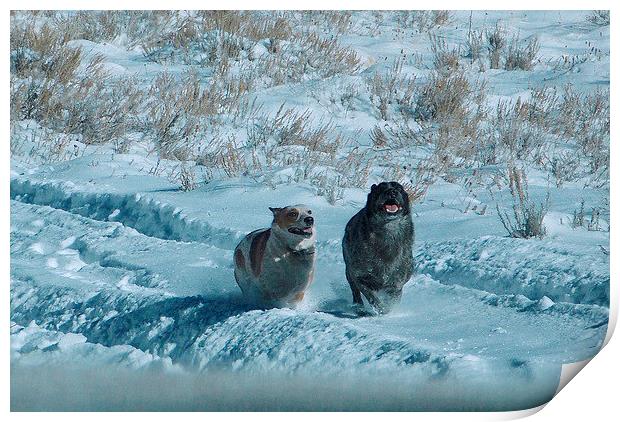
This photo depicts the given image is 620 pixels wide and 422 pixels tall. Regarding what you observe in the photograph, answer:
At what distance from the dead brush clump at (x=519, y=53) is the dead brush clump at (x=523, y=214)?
19.5 inches

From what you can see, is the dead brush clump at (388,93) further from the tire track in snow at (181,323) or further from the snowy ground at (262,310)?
the tire track in snow at (181,323)

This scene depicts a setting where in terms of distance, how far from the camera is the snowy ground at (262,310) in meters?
5.19

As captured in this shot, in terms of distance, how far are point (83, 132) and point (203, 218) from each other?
2.23ft

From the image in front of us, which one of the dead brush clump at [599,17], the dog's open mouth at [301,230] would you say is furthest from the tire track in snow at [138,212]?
the dead brush clump at [599,17]

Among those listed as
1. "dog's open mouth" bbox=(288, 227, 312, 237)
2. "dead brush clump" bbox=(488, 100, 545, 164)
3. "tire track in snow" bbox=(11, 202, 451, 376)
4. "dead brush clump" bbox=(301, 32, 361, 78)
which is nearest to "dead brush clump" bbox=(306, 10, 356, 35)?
"dead brush clump" bbox=(301, 32, 361, 78)

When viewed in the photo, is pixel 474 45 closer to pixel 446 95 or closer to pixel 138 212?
pixel 446 95

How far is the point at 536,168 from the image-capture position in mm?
5543

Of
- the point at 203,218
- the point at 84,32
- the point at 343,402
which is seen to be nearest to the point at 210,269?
the point at 203,218

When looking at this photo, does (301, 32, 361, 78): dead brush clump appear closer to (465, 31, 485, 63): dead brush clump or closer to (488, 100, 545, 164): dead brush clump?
(465, 31, 485, 63): dead brush clump

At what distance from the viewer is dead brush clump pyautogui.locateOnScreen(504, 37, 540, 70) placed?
18.2 ft

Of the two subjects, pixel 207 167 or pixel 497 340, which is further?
pixel 207 167

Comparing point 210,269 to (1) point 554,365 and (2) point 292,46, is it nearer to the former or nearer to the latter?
(2) point 292,46

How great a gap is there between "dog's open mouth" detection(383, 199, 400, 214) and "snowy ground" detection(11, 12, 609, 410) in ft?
0.60

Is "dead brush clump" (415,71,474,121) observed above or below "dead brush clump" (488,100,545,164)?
above
